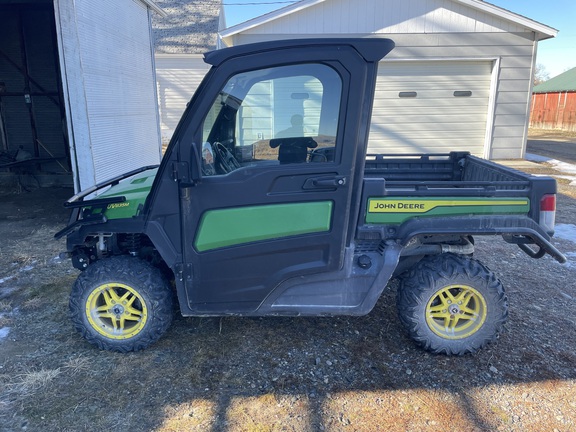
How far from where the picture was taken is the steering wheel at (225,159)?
292 centimetres

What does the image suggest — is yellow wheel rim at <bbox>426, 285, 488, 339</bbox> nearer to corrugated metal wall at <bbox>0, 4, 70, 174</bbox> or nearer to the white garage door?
the white garage door

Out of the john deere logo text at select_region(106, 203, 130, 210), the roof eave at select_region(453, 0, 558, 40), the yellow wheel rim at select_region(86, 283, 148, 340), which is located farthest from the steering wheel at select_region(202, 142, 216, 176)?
the roof eave at select_region(453, 0, 558, 40)

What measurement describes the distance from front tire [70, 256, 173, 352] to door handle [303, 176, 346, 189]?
4.31 feet

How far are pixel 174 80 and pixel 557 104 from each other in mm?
23282

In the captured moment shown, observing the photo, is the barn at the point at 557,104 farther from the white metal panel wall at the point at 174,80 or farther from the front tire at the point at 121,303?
the front tire at the point at 121,303

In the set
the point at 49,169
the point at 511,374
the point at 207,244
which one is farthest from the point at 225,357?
the point at 49,169

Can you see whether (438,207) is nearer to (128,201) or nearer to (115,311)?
(128,201)

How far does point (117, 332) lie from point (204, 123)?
1.66m

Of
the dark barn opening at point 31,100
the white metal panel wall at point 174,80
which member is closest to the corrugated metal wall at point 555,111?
the white metal panel wall at point 174,80

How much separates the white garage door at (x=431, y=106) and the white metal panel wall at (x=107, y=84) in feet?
20.1

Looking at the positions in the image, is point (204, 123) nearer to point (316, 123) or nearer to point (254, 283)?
point (316, 123)

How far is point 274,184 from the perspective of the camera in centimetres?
285

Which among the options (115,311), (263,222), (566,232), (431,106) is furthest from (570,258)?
(431,106)

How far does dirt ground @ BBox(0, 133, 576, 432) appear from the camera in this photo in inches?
Result: 103
